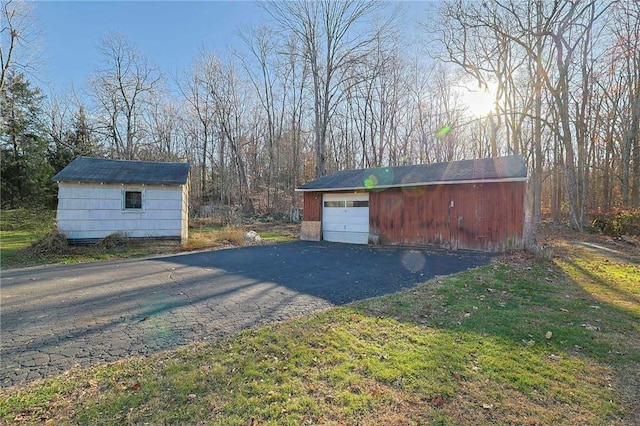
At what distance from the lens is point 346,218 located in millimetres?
14492

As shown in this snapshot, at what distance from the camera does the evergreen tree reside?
68.1 feet

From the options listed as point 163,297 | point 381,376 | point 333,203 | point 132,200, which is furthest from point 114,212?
point 381,376

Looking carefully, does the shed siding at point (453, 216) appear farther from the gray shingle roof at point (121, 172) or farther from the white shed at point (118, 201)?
the gray shingle roof at point (121, 172)

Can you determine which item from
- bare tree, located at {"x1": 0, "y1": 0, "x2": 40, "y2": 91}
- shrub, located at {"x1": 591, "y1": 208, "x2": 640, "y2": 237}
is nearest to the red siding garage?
shrub, located at {"x1": 591, "y1": 208, "x2": 640, "y2": 237}

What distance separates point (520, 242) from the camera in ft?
34.2

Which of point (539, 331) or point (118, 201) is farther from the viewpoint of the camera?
point (118, 201)

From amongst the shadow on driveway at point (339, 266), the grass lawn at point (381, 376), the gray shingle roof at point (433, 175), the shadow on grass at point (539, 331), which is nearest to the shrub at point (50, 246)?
the shadow on driveway at point (339, 266)

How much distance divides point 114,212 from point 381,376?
42.1ft

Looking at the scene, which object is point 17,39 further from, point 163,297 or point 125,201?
point 163,297

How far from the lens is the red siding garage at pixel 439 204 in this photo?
1071cm

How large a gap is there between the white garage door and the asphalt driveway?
12.2 ft

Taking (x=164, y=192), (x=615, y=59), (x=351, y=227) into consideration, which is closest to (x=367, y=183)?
(x=351, y=227)

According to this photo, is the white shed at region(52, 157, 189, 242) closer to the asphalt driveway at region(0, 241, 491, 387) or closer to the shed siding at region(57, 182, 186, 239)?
the shed siding at region(57, 182, 186, 239)

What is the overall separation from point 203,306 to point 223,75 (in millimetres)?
25545
